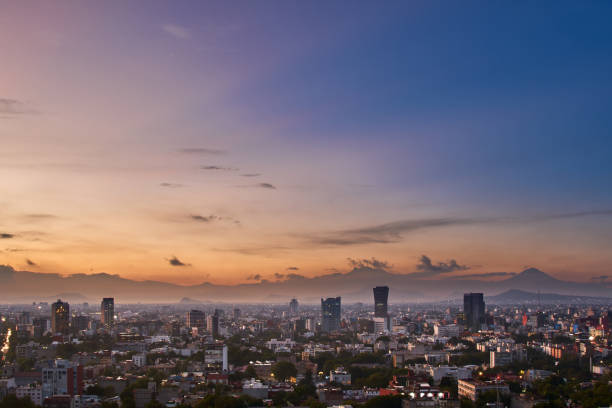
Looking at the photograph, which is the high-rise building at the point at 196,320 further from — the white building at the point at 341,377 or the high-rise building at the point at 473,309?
the white building at the point at 341,377

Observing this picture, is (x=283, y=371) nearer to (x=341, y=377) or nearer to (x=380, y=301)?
(x=341, y=377)

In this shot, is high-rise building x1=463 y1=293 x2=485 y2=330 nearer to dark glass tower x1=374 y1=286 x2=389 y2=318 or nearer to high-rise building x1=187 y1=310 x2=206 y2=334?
dark glass tower x1=374 y1=286 x2=389 y2=318

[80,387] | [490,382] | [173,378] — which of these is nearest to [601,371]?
[490,382]

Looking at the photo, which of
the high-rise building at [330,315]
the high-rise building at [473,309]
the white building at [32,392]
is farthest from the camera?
the high-rise building at [330,315]

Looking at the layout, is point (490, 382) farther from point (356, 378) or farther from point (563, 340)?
point (563, 340)

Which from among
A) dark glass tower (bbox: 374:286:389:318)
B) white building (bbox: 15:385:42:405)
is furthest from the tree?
dark glass tower (bbox: 374:286:389:318)

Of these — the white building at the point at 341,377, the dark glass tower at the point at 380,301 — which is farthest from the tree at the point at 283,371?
the dark glass tower at the point at 380,301

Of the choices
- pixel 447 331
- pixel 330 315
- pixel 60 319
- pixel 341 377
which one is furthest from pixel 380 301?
pixel 341 377
